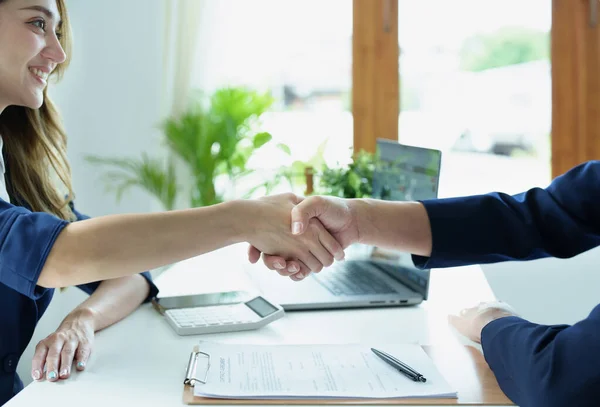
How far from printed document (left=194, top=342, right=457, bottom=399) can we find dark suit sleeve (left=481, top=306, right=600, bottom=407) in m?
0.10

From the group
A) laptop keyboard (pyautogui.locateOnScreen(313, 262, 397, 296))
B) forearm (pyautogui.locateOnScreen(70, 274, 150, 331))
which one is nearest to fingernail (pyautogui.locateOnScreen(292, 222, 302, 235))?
laptop keyboard (pyautogui.locateOnScreen(313, 262, 397, 296))

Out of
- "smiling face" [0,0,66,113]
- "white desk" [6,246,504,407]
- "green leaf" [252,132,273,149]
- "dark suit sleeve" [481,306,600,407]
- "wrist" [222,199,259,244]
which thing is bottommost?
"white desk" [6,246,504,407]

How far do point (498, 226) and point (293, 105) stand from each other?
2746 millimetres

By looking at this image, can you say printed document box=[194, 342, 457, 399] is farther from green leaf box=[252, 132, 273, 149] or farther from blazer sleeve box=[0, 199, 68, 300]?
green leaf box=[252, 132, 273, 149]

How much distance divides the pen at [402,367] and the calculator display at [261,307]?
11.8 inches

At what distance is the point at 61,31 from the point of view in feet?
5.70

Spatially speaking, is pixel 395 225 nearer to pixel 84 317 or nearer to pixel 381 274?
pixel 381 274

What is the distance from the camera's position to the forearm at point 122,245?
1.19m

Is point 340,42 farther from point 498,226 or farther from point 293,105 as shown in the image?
point 498,226

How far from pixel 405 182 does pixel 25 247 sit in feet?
3.03

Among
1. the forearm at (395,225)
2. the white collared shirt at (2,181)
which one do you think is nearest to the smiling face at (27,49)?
the white collared shirt at (2,181)

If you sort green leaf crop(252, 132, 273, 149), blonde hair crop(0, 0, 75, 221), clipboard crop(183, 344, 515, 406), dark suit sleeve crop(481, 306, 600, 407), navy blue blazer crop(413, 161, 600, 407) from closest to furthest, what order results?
dark suit sleeve crop(481, 306, 600, 407) < clipboard crop(183, 344, 515, 406) < navy blue blazer crop(413, 161, 600, 407) < blonde hair crop(0, 0, 75, 221) < green leaf crop(252, 132, 273, 149)

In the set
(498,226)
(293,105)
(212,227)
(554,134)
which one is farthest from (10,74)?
(554,134)

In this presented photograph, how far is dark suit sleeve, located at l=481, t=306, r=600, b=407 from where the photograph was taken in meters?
0.90
